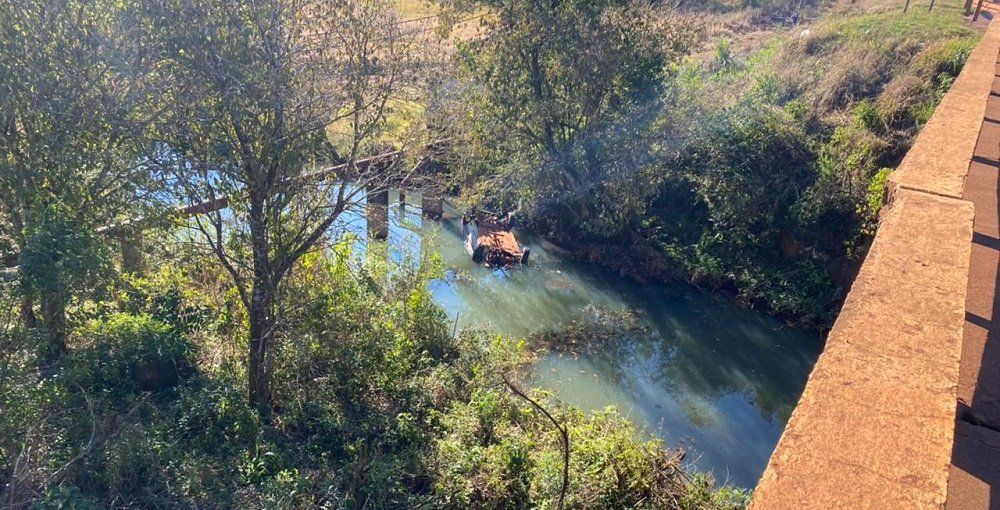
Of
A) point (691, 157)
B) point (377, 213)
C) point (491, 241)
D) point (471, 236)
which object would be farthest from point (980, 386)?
point (691, 157)

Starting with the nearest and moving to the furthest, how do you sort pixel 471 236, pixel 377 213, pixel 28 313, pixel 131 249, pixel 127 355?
pixel 28 313, pixel 127 355, pixel 131 249, pixel 377 213, pixel 471 236

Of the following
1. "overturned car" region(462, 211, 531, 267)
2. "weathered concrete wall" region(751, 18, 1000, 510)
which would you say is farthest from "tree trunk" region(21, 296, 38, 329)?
"overturned car" region(462, 211, 531, 267)

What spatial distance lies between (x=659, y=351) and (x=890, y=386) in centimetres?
837

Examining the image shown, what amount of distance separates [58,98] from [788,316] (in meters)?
10.3

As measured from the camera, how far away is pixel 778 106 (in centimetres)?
1387

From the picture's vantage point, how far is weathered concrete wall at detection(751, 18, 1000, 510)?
1281 millimetres

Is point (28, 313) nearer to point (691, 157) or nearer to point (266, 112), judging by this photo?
point (266, 112)

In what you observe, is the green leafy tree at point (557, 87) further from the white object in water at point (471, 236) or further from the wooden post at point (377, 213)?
the wooden post at point (377, 213)

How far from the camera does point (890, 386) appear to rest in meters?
1.54

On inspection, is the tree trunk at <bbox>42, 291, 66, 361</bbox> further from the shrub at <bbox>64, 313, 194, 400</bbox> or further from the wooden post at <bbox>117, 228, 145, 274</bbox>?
the wooden post at <bbox>117, 228, 145, 274</bbox>

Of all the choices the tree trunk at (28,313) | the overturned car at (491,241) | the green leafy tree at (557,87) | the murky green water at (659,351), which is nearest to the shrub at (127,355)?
the tree trunk at (28,313)

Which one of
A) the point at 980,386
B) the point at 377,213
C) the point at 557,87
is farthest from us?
the point at 557,87

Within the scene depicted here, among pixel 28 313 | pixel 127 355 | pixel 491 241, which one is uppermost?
pixel 28 313

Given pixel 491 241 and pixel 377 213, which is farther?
pixel 491 241
